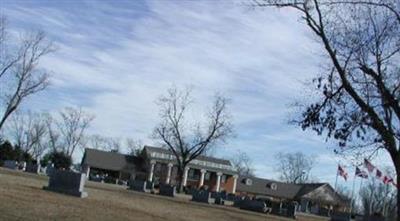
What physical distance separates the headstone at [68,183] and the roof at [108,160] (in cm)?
9064

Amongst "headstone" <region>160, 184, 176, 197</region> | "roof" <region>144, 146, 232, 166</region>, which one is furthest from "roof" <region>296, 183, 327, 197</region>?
"headstone" <region>160, 184, 176, 197</region>

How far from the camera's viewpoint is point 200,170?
11788cm

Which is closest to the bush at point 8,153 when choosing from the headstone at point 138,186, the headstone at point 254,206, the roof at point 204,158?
the roof at point 204,158

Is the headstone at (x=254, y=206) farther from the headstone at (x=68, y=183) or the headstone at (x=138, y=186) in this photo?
the headstone at (x=68, y=183)

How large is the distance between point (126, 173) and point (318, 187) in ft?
119

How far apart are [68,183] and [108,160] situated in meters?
93.3

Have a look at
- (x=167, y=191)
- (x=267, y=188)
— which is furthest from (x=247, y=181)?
(x=167, y=191)

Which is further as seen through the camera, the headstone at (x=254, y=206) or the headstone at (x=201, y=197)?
the headstone at (x=201, y=197)

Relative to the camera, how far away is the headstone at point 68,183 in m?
25.6

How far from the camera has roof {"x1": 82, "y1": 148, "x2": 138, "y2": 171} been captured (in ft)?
385

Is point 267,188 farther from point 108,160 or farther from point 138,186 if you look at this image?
point 138,186

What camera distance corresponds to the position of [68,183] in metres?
26.2

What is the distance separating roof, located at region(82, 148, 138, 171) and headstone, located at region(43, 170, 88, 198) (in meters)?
90.6

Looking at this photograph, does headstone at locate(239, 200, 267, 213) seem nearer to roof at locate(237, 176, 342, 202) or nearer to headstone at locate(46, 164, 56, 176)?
headstone at locate(46, 164, 56, 176)
